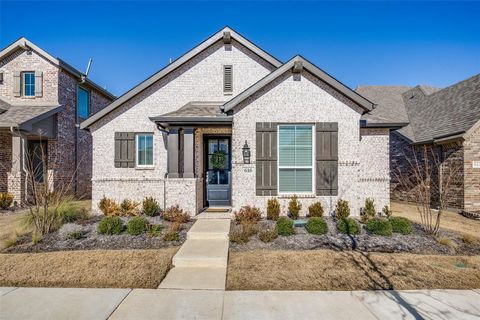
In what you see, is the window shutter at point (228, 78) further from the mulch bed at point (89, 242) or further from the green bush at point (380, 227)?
the green bush at point (380, 227)

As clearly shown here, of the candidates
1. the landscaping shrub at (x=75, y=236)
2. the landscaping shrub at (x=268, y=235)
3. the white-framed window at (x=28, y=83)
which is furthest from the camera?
the white-framed window at (x=28, y=83)

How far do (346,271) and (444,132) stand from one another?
1052cm

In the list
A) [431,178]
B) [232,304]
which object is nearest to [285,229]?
[232,304]

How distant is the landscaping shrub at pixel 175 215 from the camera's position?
7.61m

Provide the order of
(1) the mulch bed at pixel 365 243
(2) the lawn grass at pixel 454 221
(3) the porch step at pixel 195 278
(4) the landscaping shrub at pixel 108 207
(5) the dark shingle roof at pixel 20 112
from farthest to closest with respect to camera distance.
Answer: (5) the dark shingle roof at pixel 20 112, (4) the landscaping shrub at pixel 108 207, (2) the lawn grass at pixel 454 221, (1) the mulch bed at pixel 365 243, (3) the porch step at pixel 195 278

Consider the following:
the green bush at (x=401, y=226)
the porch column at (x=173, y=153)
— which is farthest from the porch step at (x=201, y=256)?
the green bush at (x=401, y=226)

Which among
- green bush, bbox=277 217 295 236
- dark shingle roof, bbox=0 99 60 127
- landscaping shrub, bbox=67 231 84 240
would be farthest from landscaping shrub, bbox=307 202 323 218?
dark shingle roof, bbox=0 99 60 127

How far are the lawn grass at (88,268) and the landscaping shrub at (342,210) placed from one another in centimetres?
505

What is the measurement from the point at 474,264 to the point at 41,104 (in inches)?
692

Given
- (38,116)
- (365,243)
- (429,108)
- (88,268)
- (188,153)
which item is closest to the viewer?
(88,268)

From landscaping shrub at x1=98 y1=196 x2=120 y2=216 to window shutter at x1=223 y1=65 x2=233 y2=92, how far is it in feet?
20.4

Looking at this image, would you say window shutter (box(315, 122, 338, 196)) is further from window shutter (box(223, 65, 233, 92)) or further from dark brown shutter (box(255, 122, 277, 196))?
window shutter (box(223, 65, 233, 92))

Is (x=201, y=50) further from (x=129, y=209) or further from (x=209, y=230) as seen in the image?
(x=209, y=230)

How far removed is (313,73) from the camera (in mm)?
8234
